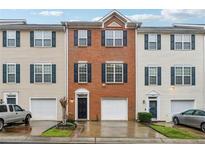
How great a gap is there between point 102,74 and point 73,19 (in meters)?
3.75

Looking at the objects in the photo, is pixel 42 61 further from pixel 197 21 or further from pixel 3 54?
pixel 197 21

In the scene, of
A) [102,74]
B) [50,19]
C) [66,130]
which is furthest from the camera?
[102,74]

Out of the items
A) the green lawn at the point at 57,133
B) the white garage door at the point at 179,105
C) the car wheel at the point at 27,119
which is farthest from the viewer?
the white garage door at the point at 179,105

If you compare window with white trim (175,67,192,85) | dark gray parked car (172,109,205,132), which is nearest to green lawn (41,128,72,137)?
dark gray parked car (172,109,205,132)

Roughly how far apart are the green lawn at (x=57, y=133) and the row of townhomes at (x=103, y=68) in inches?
82.1

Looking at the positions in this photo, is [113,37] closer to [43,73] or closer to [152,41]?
[152,41]

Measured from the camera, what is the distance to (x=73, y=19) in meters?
18.2

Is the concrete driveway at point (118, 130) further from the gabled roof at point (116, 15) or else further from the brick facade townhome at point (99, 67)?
the gabled roof at point (116, 15)

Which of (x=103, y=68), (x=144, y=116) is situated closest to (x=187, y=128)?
(x=144, y=116)

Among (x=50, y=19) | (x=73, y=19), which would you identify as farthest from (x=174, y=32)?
(x=50, y=19)

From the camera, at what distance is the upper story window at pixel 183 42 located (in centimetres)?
1828

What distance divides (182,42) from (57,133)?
27.1 ft

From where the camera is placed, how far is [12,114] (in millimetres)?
16719

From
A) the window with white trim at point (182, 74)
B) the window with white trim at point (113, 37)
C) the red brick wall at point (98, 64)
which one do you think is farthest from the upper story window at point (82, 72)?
the window with white trim at point (182, 74)
